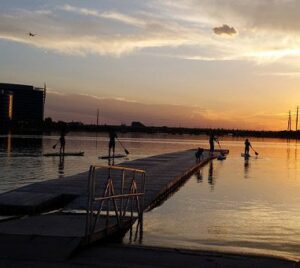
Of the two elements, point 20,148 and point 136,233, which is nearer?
point 136,233

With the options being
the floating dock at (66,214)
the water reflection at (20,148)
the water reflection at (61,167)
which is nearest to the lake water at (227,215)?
the water reflection at (61,167)

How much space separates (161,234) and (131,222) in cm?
84

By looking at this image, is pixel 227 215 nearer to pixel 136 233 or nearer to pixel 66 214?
pixel 136 233

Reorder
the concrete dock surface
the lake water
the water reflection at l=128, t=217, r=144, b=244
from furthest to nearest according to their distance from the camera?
the lake water, the water reflection at l=128, t=217, r=144, b=244, the concrete dock surface

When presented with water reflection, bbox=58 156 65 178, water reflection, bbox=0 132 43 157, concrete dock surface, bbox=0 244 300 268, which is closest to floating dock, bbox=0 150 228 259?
concrete dock surface, bbox=0 244 300 268

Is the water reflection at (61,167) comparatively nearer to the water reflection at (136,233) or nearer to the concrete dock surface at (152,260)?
the water reflection at (136,233)

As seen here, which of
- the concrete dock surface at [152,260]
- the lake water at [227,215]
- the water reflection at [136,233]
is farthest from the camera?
the lake water at [227,215]

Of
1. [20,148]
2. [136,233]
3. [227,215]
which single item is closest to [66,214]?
[136,233]

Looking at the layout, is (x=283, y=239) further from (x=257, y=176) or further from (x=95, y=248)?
(x=257, y=176)

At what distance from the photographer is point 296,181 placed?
27953mm

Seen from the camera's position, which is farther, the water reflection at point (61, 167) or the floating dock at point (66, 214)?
the water reflection at point (61, 167)

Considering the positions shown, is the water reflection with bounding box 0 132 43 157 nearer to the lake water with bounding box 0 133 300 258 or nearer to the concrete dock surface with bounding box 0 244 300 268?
the lake water with bounding box 0 133 300 258

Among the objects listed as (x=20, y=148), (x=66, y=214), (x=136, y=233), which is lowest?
(x=136, y=233)

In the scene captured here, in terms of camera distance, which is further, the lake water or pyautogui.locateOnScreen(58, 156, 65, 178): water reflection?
pyautogui.locateOnScreen(58, 156, 65, 178): water reflection
